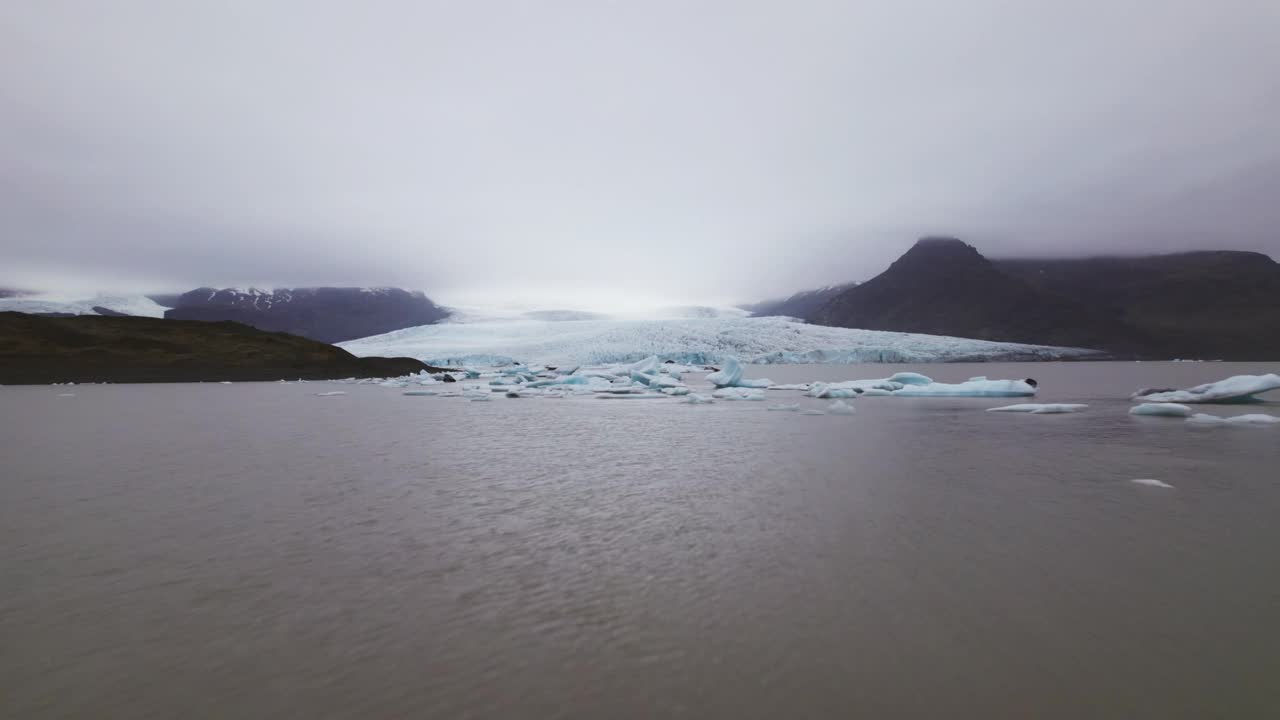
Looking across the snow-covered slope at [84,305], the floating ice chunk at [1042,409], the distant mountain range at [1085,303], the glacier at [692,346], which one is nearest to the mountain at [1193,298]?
the distant mountain range at [1085,303]

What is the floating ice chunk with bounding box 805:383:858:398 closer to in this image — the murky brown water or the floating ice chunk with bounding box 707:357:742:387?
the floating ice chunk with bounding box 707:357:742:387

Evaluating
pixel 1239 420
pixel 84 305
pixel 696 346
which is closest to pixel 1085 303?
pixel 696 346

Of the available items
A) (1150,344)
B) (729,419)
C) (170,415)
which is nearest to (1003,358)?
(729,419)

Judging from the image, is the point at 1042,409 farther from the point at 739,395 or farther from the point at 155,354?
the point at 155,354

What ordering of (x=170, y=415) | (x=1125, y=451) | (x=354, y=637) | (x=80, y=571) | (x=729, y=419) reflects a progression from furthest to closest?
1. (x=170, y=415)
2. (x=729, y=419)
3. (x=1125, y=451)
4. (x=80, y=571)
5. (x=354, y=637)

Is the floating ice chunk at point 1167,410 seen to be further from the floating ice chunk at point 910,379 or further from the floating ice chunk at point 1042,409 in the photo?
the floating ice chunk at point 910,379

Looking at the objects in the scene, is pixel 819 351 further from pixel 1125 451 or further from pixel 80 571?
pixel 80 571
